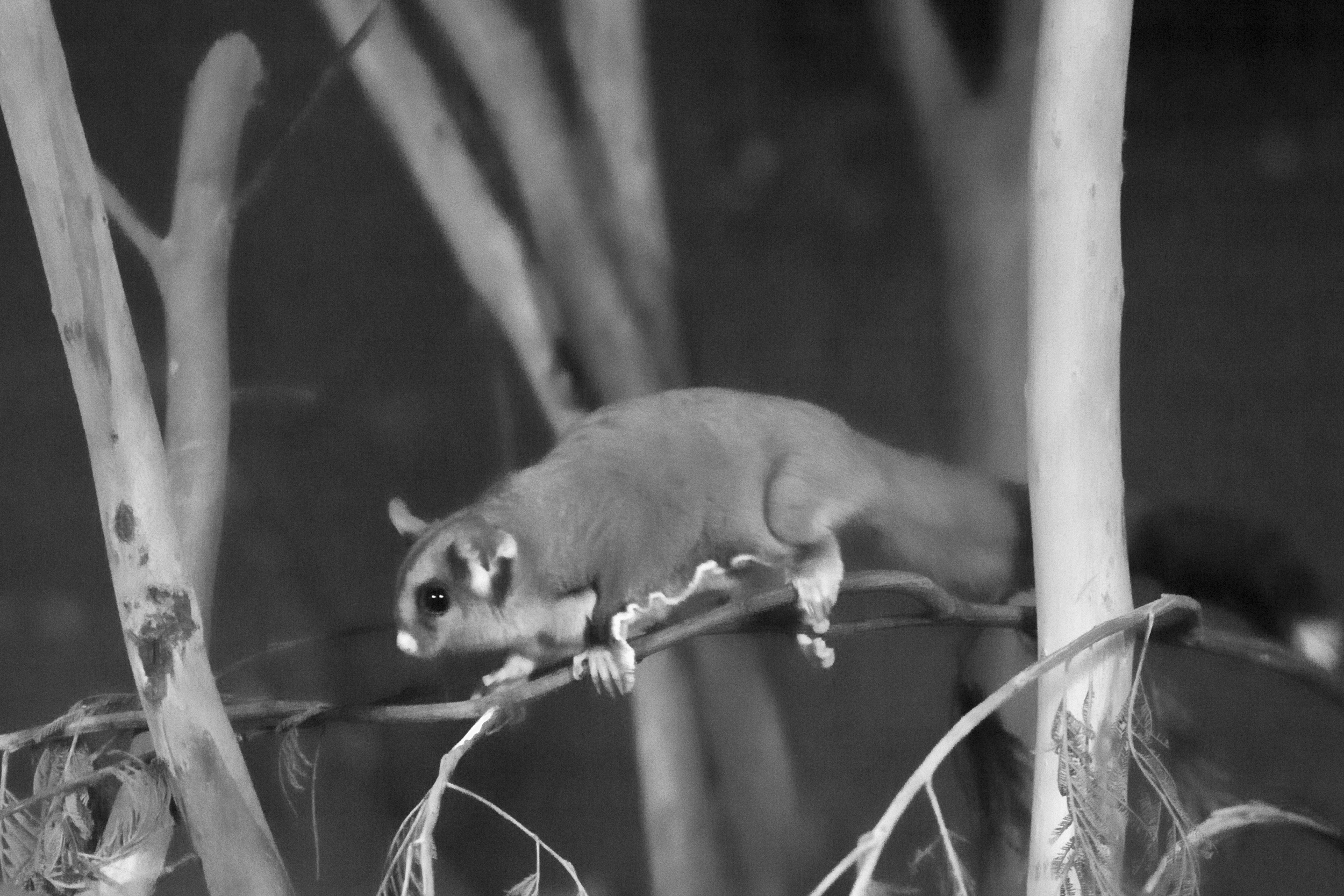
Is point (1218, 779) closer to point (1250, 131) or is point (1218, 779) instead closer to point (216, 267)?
point (1250, 131)

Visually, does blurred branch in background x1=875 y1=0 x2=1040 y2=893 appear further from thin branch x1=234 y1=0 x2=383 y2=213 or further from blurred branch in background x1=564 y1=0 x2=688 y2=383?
thin branch x1=234 y1=0 x2=383 y2=213

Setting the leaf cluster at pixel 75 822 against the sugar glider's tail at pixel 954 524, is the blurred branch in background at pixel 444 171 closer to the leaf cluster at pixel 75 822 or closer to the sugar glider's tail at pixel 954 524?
the sugar glider's tail at pixel 954 524

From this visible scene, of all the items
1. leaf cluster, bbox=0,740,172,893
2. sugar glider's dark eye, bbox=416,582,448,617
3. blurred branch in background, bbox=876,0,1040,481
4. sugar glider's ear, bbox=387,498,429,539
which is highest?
→ blurred branch in background, bbox=876,0,1040,481

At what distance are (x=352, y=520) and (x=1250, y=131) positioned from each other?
5.37 feet

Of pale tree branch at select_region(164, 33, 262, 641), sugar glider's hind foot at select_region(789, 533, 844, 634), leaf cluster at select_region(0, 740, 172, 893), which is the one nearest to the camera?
leaf cluster at select_region(0, 740, 172, 893)

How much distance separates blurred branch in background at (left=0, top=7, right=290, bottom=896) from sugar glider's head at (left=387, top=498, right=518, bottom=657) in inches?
11.5

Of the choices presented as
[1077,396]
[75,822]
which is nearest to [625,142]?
[1077,396]

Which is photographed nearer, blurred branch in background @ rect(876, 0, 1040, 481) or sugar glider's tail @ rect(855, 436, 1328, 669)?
sugar glider's tail @ rect(855, 436, 1328, 669)

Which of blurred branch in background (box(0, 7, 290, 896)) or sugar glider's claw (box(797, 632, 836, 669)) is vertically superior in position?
blurred branch in background (box(0, 7, 290, 896))

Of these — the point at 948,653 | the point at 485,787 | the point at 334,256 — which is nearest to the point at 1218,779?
the point at 948,653

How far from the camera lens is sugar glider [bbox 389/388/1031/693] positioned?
164 cm

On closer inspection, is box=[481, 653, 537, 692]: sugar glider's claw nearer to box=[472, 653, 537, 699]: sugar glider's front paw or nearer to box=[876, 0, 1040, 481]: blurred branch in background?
box=[472, 653, 537, 699]: sugar glider's front paw

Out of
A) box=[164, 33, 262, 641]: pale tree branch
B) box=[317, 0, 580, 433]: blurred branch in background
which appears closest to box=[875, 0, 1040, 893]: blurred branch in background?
box=[317, 0, 580, 433]: blurred branch in background

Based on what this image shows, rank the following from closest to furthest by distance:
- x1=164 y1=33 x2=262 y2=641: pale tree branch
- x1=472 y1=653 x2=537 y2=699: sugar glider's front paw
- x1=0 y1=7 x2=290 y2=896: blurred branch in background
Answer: x1=0 y1=7 x2=290 y2=896: blurred branch in background, x1=472 y1=653 x2=537 y2=699: sugar glider's front paw, x1=164 y1=33 x2=262 y2=641: pale tree branch
